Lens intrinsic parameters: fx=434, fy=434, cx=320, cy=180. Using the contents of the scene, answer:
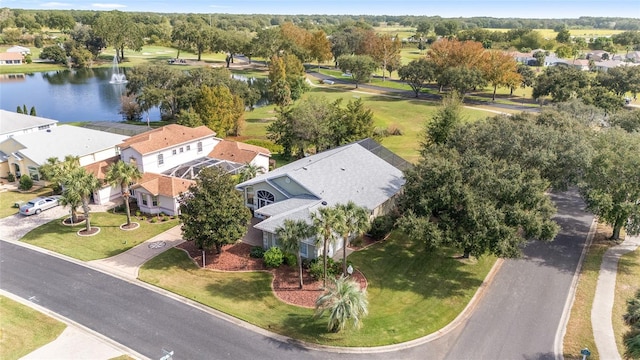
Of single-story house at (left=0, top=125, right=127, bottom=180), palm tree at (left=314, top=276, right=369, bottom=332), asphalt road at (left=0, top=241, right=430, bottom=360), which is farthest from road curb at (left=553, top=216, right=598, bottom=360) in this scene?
single-story house at (left=0, top=125, right=127, bottom=180)

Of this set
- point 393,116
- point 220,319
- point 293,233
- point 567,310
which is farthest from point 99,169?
point 393,116

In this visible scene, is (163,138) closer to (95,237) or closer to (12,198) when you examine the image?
(95,237)

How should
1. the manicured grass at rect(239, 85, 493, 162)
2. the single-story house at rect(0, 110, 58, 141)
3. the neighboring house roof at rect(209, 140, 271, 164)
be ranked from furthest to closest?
the manicured grass at rect(239, 85, 493, 162)
the single-story house at rect(0, 110, 58, 141)
the neighboring house roof at rect(209, 140, 271, 164)

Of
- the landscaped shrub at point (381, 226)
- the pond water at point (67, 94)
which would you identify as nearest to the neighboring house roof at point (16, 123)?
the pond water at point (67, 94)

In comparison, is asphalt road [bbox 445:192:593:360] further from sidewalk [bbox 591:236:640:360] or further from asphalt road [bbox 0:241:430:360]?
asphalt road [bbox 0:241:430:360]

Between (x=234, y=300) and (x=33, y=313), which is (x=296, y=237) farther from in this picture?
(x=33, y=313)

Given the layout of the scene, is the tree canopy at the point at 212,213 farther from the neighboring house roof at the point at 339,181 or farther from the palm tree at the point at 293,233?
the palm tree at the point at 293,233
